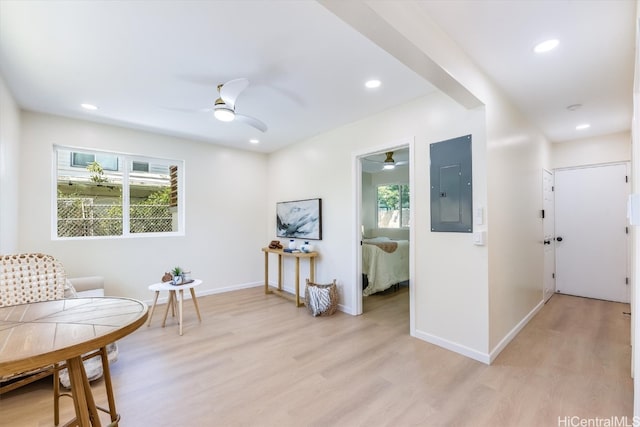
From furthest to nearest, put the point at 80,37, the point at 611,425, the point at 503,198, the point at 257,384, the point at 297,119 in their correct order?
the point at 297,119 < the point at 503,198 < the point at 257,384 < the point at 80,37 < the point at 611,425

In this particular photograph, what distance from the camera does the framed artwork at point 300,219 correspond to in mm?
4363

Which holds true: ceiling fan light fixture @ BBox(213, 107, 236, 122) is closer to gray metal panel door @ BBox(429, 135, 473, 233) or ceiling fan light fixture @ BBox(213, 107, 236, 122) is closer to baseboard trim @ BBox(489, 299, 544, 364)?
gray metal panel door @ BBox(429, 135, 473, 233)

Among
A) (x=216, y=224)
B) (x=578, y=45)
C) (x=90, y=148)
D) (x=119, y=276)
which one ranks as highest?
(x=578, y=45)

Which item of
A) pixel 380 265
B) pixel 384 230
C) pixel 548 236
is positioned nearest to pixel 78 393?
pixel 380 265

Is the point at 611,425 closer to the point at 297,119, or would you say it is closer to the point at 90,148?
the point at 297,119

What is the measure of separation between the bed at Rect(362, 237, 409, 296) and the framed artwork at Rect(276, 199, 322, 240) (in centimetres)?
94

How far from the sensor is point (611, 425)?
69.1 inches

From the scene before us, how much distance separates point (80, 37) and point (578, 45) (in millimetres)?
3658

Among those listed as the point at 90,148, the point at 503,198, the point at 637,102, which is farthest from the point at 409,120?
the point at 90,148

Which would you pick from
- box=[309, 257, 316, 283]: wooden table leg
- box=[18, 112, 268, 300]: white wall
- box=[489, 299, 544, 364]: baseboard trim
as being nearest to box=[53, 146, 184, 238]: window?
box=[18, 112, 268, 300]: white wall

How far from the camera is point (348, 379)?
2.27m

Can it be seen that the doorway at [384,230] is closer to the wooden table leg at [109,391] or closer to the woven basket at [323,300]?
the woven basket at [323,300]

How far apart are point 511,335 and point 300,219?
3117 mm

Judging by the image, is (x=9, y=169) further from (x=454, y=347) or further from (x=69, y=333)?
(x=454, y=347)
